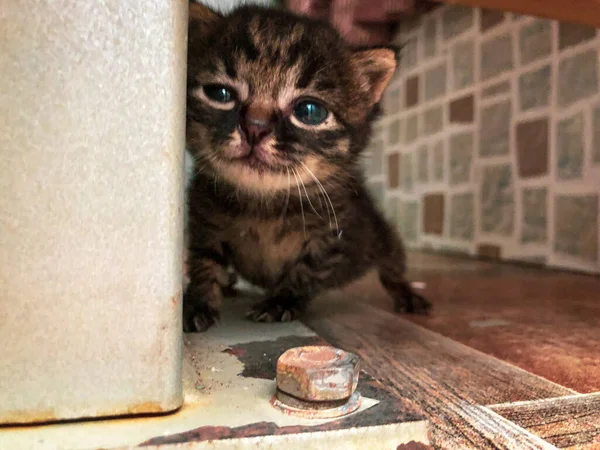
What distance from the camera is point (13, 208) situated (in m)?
0.52

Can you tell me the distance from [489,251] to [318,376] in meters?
2.15

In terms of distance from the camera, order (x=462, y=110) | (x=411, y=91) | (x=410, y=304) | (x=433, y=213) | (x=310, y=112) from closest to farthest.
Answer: (x=310, y=112) < (x=410, y=304) < (x=462, y=110) < (x=433, y=213) < (x=411, y=91)

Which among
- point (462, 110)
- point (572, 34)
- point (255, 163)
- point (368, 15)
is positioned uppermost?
point (368, 15)

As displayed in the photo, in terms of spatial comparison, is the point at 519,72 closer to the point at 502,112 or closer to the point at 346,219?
the point at 502,112

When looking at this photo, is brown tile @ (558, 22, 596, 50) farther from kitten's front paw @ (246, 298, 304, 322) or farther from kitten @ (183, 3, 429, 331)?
kitten's front paw @ (246, 298, 304, 322)

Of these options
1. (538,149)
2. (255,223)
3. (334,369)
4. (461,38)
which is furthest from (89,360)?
(461,38)

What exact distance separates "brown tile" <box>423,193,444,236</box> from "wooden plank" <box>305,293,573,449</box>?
182 cm

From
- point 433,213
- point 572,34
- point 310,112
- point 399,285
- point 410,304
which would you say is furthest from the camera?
point 433,213

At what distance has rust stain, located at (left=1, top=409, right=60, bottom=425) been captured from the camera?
0.52 metres

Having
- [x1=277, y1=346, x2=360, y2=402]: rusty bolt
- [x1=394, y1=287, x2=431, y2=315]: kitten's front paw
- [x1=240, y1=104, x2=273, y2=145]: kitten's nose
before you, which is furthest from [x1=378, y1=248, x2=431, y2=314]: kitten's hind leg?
[x1=277, y1=346, x2=360, y2=402]: rusty bolt

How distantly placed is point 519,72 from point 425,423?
2.14 meters

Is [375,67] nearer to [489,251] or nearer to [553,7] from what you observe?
[553,7]

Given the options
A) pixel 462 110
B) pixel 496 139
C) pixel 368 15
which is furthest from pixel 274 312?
pixel 368 15

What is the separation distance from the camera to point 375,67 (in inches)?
46.3
